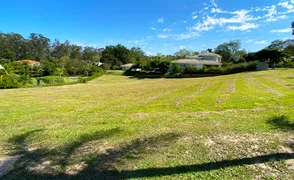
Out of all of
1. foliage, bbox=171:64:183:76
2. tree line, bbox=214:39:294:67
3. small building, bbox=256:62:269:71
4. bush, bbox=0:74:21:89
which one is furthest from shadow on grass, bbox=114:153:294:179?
tree line, bbox=214:39:294:67

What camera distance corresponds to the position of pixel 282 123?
4.56 m

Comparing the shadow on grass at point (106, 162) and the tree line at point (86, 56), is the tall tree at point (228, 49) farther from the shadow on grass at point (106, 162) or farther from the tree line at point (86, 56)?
the shadow on grass at point (106, 162)

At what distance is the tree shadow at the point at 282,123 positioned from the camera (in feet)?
13.9

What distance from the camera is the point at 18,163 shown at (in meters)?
3.09

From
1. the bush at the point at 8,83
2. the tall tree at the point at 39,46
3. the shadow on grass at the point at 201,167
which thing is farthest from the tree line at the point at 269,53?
the tall tree at the point at 39,46

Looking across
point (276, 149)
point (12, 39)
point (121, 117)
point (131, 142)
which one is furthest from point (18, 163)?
point (12, 39)

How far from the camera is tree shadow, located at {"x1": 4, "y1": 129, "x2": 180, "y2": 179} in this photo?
8.98ft

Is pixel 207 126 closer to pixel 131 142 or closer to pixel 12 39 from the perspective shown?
pixel 131 142

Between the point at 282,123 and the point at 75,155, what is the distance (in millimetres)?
5109

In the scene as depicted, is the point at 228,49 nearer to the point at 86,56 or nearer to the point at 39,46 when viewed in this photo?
the point at 86,56

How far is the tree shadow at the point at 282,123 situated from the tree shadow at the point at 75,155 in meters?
2.63

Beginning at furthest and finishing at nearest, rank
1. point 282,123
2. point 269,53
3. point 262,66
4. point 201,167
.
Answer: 1. point 269,53
2. point 262,66
3. point 282,123
4. point 201,167

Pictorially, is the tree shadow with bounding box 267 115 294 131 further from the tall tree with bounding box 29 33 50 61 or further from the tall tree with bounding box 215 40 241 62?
the tall tree with bounding box 29 33 50 61

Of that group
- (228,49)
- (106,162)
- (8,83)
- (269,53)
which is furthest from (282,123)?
(228,49)
